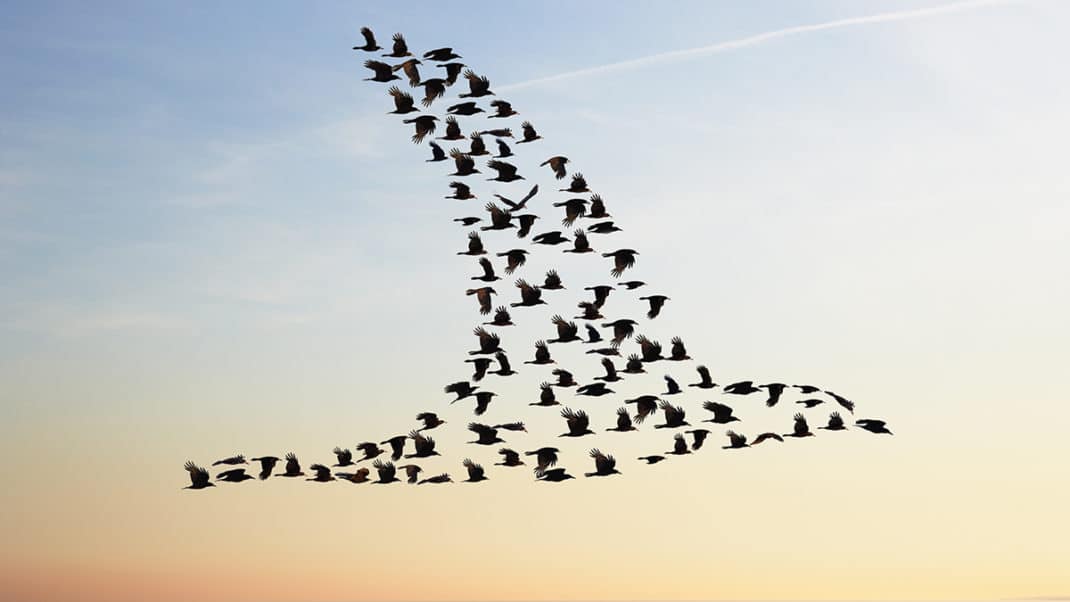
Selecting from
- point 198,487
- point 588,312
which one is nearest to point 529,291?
point 588,312

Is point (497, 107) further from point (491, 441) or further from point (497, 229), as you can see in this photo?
point (491, 441)

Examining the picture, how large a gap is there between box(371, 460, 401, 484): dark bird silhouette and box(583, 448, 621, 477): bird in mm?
9942

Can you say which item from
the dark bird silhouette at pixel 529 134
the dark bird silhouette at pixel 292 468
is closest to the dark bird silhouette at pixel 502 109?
the dark bird silhouette at pixel 529 134

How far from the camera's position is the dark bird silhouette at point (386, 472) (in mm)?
65188

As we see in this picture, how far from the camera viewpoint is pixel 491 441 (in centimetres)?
6438

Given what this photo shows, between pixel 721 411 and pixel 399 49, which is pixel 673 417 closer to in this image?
pixel 721 411

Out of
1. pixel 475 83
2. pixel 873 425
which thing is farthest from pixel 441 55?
pixel 873 425

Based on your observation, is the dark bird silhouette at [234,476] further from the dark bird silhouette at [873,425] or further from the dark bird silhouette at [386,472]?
the dark bird silhouette at [873,425]

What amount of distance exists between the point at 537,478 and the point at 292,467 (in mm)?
12804

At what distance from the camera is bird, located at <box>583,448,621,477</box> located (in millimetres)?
63000

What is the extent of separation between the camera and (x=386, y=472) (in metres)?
65.2

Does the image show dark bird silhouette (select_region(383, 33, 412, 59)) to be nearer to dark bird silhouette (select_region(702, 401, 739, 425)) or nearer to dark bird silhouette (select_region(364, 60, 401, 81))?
dark bird silhouette (select_region(364, 60, 401, 81))

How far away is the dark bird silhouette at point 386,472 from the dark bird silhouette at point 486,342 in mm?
7113

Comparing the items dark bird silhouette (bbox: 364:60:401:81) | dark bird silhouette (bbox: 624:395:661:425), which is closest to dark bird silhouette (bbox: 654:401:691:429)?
dark bird silhouette (bbox: 624:395:661:425)
